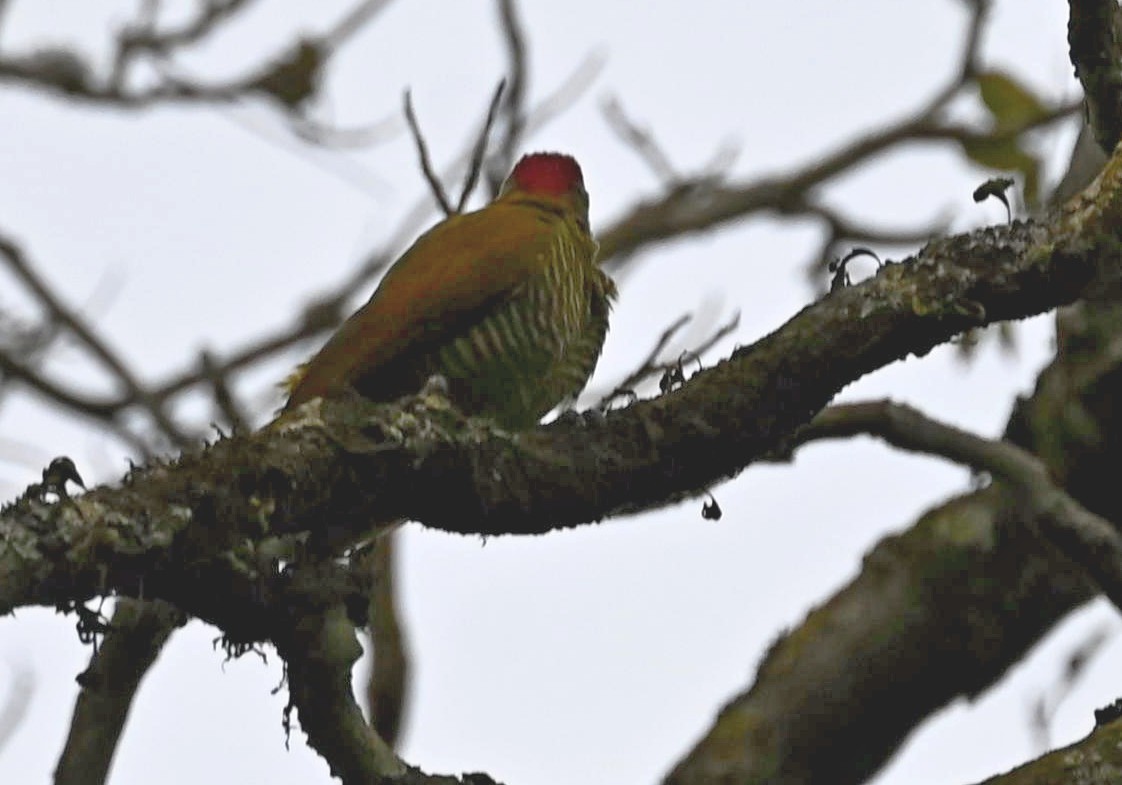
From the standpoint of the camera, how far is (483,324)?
4363 mm

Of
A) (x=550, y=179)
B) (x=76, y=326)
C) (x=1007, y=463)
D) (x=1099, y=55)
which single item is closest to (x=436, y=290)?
(x=550, y=179)

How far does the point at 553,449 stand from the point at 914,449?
1.70m

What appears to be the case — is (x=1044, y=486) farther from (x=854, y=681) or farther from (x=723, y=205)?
(x=723, y=205)

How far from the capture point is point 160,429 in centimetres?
599

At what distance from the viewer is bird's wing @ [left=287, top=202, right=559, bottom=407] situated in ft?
13.6

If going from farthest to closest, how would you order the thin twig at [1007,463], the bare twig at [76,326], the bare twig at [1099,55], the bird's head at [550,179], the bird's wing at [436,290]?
the bare twig at [76,326], the bird's head at [550,179], the bird's wing at [436,290], the thin twig at [1007,463], the bare twig at [1099,55]

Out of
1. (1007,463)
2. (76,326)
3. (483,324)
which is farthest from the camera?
(76,326)

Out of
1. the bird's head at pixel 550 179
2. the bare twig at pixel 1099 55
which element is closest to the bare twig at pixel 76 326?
the bird's head at pixel 550 179

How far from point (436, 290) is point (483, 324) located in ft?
0.42

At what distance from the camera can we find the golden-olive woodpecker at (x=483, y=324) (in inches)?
164

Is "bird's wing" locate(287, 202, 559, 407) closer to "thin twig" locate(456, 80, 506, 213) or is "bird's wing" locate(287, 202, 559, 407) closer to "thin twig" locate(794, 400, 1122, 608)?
"thin twig" locate(456, 80, 506, 213)

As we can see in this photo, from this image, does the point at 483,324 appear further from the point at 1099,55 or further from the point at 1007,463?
the point at 1099,55

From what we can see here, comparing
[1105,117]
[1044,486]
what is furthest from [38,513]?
[1044,486]

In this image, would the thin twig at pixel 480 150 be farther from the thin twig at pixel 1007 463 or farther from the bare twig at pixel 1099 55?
the bare twig at pixel 1099 55
